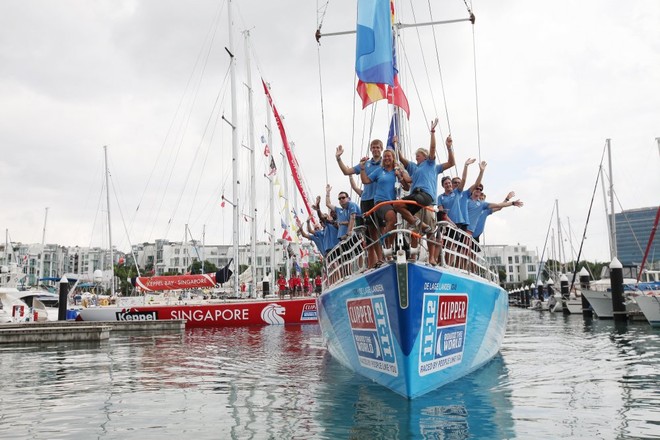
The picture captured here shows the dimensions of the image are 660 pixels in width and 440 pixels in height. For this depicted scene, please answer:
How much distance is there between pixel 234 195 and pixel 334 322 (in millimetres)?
19347

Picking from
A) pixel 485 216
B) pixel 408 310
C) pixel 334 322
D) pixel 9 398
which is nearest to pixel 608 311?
pixel 485 216

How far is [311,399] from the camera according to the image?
7.60 meters

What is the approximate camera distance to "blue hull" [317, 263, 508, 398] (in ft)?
22.5

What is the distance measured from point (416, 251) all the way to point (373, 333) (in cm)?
140

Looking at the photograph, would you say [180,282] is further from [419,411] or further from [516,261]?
[516,261]

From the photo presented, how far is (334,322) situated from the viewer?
377 inches

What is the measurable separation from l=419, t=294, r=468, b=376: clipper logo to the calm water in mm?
443


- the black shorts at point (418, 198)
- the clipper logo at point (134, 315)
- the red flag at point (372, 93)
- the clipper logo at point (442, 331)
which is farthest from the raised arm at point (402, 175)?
the clipper logo at point (134, 315)

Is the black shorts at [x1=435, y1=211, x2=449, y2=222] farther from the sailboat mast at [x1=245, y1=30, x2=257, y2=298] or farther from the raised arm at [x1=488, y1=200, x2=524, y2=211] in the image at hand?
the sailboat mast at [x1=245, y1=30, x2=257, y2=298]

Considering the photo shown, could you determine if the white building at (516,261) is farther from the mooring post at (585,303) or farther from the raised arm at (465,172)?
the raised arm at (465,172)

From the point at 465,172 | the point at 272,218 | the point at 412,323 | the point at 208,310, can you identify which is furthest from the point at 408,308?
the point at 272,218

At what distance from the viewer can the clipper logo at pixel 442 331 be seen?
7059 millimetres

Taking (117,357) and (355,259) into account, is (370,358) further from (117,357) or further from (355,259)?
(117,357)

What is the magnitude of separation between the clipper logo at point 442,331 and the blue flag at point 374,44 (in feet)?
12.5
